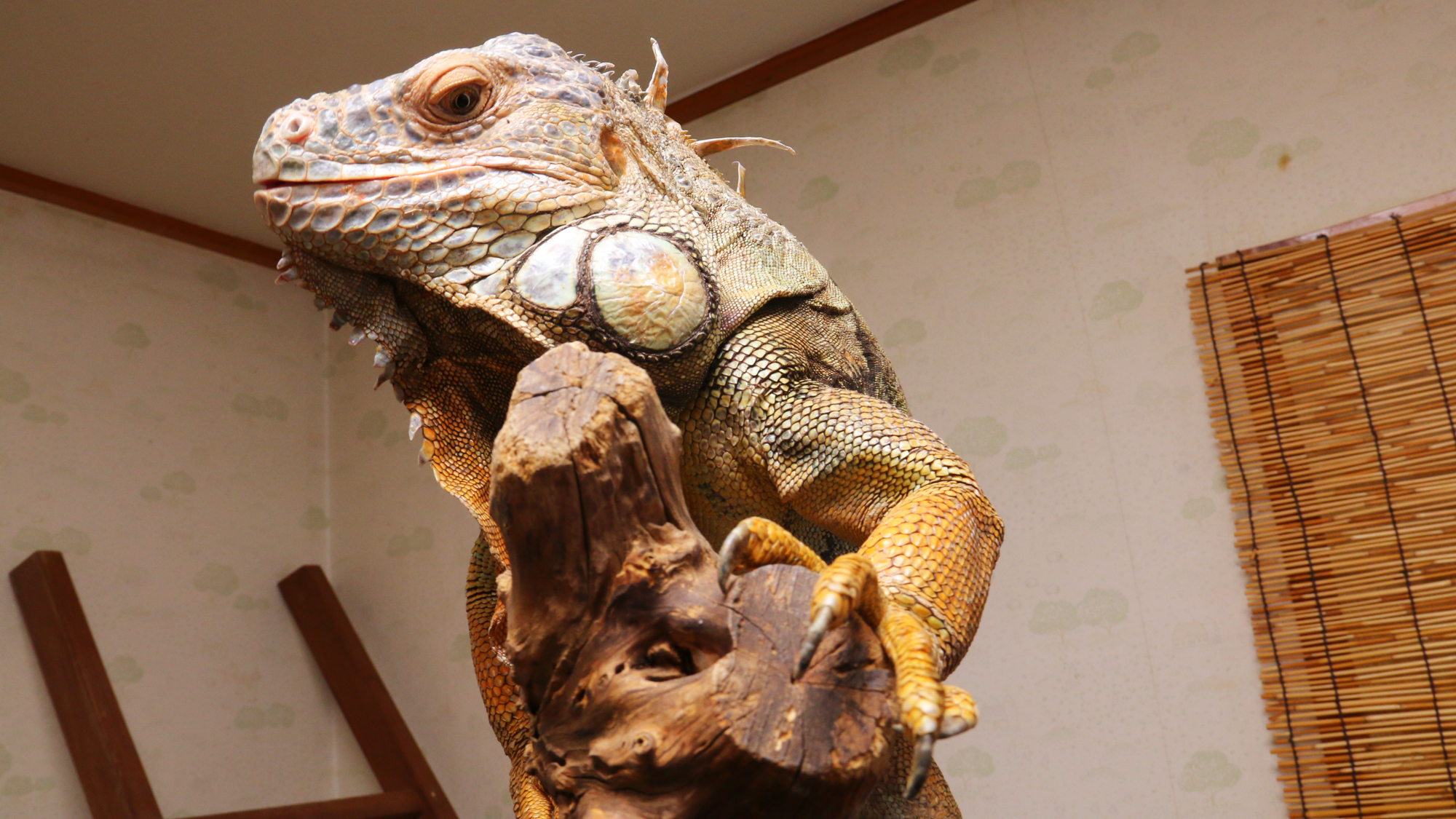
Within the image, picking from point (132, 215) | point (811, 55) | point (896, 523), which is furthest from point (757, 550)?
point (132, 215)

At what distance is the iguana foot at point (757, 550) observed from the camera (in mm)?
850

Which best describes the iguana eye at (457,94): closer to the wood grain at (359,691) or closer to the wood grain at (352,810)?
the wood grain at (352,810)

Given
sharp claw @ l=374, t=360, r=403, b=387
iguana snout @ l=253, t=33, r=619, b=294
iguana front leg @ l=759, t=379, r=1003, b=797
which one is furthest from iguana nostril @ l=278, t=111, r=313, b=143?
iguana front leg @ l=759, t=379, r=1003, b=797

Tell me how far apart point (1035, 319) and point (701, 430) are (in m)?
1.99

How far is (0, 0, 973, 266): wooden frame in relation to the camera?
3527mm

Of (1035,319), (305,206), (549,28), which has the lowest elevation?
(1035,319)

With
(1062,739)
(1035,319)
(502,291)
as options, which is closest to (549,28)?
(1035,319)

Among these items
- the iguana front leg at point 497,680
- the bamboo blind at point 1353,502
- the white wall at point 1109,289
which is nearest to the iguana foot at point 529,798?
the iguana front leg at point 497,680

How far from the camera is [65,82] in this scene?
337 centimetres

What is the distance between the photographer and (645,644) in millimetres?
878

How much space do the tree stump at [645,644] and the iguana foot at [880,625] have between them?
2 centimetres

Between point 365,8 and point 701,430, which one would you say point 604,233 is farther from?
point 365,8

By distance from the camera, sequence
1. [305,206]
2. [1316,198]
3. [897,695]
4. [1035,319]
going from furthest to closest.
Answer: [1035,319] → [1316,198] → [305,206] → [897,695]

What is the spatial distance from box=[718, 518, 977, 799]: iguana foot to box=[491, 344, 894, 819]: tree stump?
0.07ft
